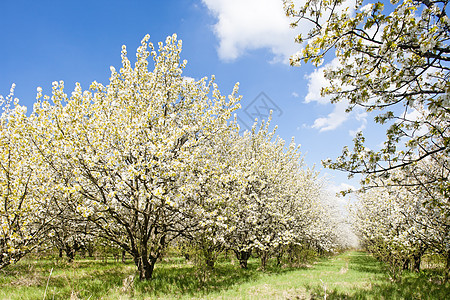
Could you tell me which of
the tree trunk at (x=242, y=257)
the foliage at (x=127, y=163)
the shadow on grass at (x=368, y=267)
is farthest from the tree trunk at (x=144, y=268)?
the shadow on grass at (x=368, y=267)

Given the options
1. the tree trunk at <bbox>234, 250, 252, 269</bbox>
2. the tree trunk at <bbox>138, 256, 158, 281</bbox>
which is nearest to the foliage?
the tree trunk at <bbox>138, 256, 158, 281</bbox>

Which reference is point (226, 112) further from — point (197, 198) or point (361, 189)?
point (361, 189)

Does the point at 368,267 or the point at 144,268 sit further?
the point at 368,267

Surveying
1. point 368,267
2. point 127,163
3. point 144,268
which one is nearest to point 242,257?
point 144,268

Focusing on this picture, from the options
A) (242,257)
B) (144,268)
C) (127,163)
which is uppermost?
(127,163)

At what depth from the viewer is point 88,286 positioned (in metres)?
8.88

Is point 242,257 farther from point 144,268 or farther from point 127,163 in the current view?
point 127,163

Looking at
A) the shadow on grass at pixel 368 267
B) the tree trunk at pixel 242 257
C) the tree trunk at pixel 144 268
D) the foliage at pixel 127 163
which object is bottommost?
the shadow on grass at pixel 368 267

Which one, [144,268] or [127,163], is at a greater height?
[127,163]

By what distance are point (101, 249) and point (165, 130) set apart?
498 inches

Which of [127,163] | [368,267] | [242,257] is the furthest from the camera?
[368,267]

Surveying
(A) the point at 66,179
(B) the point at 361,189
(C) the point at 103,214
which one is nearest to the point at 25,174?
(A) the point at 66,179

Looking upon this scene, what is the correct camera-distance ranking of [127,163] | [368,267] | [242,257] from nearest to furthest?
[127,163] < [242,257] < [368,267]

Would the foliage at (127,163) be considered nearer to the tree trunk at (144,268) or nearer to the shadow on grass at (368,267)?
the tree trunk at (144,268)
